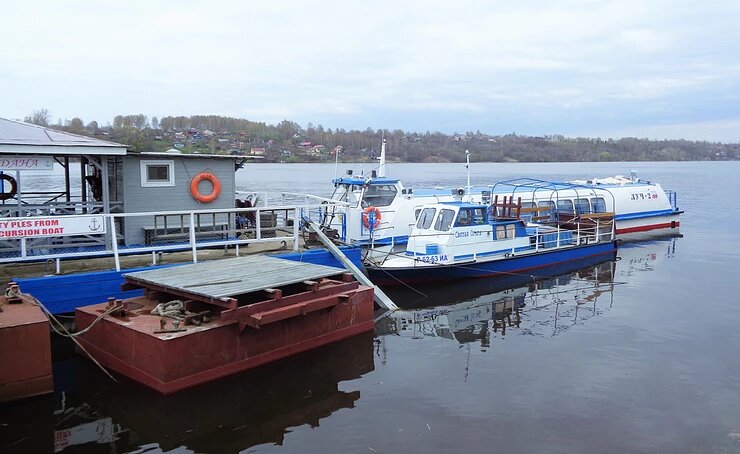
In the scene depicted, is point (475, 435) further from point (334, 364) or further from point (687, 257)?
point (687, 257)

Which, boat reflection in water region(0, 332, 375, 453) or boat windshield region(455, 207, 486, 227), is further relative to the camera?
boat windshield region(455, 207, 486, 227)

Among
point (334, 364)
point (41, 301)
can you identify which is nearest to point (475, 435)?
point (334, 364)

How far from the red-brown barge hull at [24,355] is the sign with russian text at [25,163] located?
4095mm

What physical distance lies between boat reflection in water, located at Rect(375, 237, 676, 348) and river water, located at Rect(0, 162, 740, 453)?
0.10 m

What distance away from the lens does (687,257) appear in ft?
87.1

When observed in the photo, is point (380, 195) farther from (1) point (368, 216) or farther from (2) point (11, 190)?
(2) point (11, 190)

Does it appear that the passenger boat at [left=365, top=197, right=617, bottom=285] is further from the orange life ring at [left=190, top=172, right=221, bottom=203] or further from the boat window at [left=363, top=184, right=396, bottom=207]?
the orange life ring at [left=190, top=172, right=221, bottom=203]

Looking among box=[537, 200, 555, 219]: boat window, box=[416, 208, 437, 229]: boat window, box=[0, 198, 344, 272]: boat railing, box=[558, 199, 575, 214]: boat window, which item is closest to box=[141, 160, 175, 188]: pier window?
box=[0, 198, 344, 272]: boat railing

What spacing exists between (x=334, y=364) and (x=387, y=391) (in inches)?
→ 56.5

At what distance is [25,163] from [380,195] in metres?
12.0

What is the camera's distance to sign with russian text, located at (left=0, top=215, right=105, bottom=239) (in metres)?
11.9

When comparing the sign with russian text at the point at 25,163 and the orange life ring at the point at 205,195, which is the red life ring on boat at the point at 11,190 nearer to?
the sign with russian text at the point at 25,163

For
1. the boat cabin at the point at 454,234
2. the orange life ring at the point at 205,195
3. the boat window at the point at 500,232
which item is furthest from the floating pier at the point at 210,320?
the boat window at the point at 500,232

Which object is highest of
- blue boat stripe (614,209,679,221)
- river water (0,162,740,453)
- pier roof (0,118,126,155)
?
pier roof (0,118,126,155)
